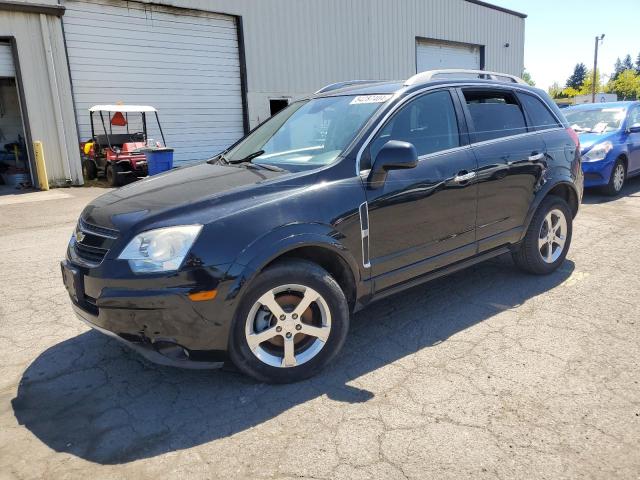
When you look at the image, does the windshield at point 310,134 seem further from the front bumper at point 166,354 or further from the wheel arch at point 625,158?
the wheel arch at point 625,158

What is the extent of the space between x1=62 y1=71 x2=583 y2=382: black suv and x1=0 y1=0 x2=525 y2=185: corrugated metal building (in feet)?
32.2

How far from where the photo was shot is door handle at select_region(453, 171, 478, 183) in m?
3.76

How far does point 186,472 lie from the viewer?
2.32m

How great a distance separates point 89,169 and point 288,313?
11.6m

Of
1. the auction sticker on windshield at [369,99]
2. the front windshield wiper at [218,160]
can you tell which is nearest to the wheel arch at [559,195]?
the auction sticker on windshield at [369,99]

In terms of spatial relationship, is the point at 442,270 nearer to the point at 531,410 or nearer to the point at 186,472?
the point at 531,410

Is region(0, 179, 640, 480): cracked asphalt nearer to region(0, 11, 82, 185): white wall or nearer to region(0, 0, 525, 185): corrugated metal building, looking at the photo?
region(0, 11, 82, 185): white wall

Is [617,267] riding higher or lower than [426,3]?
lower

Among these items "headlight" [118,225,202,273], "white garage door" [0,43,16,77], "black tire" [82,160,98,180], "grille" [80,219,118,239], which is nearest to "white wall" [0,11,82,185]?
"white garage door" [0,43,16,77]

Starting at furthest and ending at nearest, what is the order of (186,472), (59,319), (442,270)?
1. (59,319)
2. (442,270)
3. (186,472)

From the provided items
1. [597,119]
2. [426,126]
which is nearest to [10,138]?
[597,119]

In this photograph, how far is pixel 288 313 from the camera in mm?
2967

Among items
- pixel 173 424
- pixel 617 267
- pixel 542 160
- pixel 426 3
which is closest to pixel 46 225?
pixel 173 424

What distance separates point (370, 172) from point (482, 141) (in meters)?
1.30
